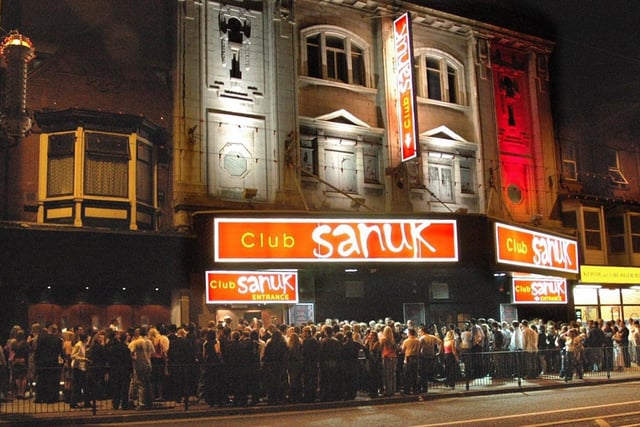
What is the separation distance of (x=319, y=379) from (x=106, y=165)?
9350mm

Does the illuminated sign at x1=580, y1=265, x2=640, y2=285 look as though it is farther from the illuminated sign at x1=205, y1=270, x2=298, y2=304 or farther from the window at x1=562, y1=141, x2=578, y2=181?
the illuminated sign at x1=205, y1=270, x2=298, y2=304

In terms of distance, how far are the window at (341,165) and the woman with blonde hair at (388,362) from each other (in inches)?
336

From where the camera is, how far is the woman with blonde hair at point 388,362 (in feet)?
61.8

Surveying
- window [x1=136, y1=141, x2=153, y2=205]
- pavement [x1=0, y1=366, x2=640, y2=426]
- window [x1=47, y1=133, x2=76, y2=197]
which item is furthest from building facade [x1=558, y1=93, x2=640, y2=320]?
window [x1=47, y1=133, x2=76, y2=197]

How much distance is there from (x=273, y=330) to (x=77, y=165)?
815cm

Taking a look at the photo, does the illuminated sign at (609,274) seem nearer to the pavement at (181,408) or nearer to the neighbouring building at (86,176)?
the pavement at (181,408)

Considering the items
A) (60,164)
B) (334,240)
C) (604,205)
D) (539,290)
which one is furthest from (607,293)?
(60,164)

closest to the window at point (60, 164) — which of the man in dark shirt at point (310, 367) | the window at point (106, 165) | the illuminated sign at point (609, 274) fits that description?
the window at point (106, 165)

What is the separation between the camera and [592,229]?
3278 cm

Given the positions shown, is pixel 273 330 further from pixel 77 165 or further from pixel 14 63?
pixel 14 63

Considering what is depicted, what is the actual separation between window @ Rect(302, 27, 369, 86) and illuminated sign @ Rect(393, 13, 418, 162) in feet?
5.11

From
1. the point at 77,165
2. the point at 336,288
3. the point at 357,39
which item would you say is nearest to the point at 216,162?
the point at 77,165

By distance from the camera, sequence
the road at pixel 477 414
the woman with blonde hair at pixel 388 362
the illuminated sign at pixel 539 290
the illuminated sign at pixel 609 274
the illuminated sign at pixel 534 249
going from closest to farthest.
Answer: the road at pixel 477 414 → the woman with blonde hair at pixel 388 362 → the illuminated sign at pixel 534 249 → the illuminated sign at pixel 539 290 → the illuminated sign at pixel 609 274


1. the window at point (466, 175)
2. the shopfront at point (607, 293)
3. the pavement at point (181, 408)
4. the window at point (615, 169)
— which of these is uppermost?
the window at point (615, 169)
